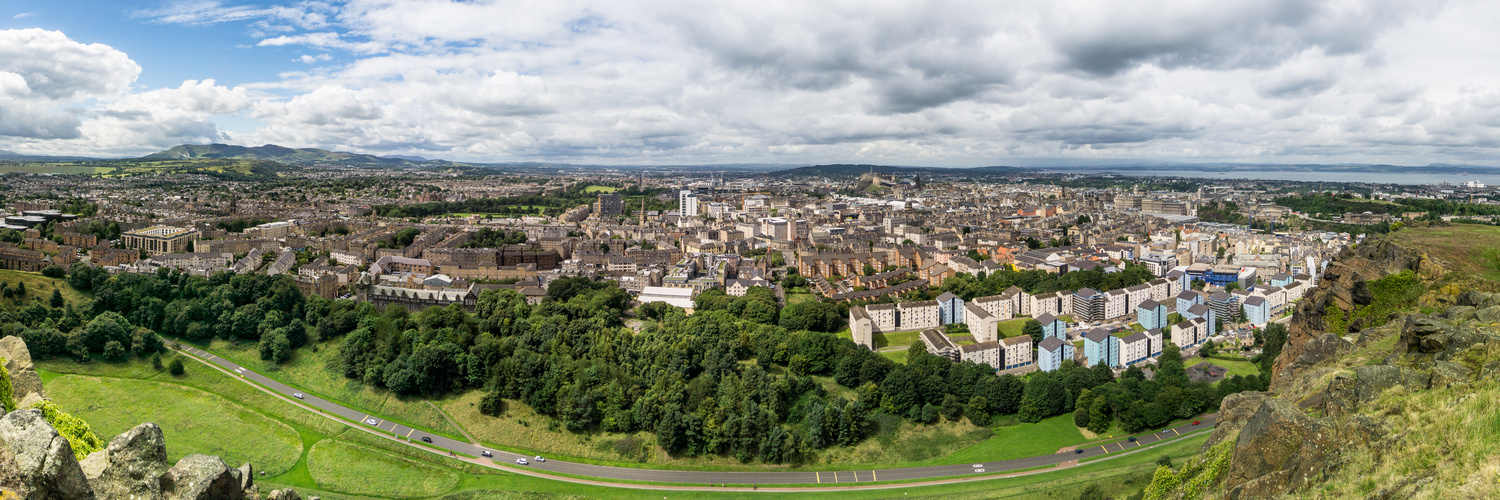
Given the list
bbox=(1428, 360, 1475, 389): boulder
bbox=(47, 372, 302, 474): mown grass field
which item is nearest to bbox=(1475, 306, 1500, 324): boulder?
bbox=(1428, 360, 1475, 389): boulder

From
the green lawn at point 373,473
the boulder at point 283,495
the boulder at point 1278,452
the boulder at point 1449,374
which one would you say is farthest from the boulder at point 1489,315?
the green lawn at point 373,473

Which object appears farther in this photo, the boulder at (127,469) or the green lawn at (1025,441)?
the green lawn at (1025,441)

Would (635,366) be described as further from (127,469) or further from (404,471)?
(127,469)

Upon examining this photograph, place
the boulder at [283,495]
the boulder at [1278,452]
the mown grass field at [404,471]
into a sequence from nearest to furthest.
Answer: the boulder at [283,495], the boulder at [1278,452], the mown grass field at [404,471]

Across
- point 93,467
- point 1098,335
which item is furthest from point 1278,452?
point 1098,335

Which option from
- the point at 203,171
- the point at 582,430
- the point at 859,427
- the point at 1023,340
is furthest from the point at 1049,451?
the point at 203,171

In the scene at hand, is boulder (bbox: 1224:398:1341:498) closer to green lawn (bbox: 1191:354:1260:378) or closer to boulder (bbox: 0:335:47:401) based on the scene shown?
boulder (bbox: 0:335:47:401)

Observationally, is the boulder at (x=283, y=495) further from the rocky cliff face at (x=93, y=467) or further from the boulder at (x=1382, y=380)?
the boulder at (x=1382, y=380)

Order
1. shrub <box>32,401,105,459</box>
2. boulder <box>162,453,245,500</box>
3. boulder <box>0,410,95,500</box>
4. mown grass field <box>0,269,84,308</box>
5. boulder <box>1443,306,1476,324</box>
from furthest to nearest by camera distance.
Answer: mown grass field <box>0,269,84,308</box>, boulder <box>1443,306,1476,324</box>, shrub <box>32,401,105,459</box>, boulder <box>162,453,245,500</box>, boulder <box>0,410,95,500</box>
